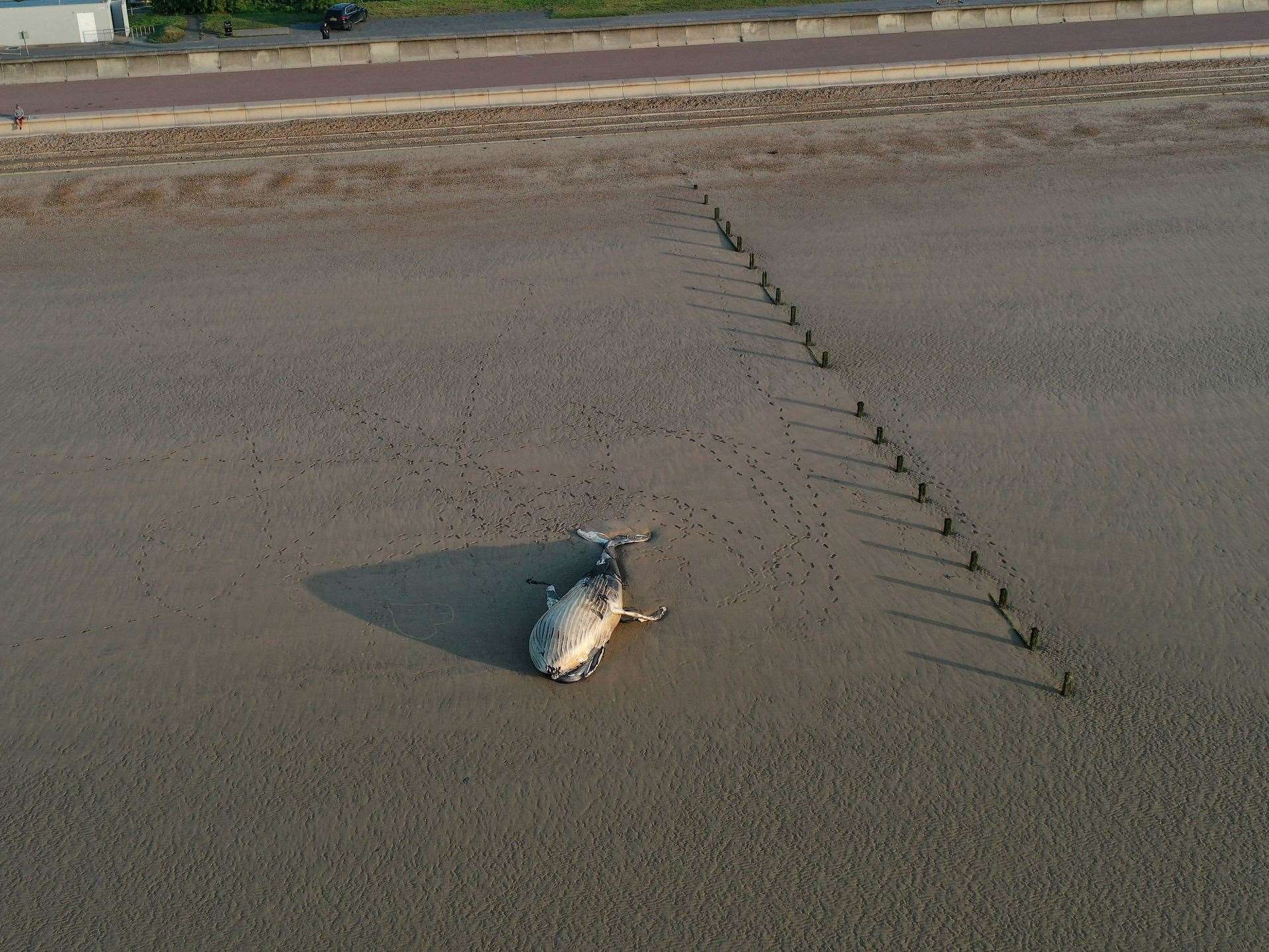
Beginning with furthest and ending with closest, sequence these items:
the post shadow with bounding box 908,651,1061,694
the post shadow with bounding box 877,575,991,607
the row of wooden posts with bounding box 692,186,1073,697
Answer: the post shadow with bounding box 877,575,991,607
the row of wooden posts with bounding box 692,186,1073,697
the post shadow with bounding box 908,651,1061,694

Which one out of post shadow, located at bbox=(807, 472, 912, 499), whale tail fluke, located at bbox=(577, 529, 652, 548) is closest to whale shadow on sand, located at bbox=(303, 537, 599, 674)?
whale tail fluke, located at bbox=(577, 529, 652, 548)

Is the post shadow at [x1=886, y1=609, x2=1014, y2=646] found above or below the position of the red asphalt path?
below

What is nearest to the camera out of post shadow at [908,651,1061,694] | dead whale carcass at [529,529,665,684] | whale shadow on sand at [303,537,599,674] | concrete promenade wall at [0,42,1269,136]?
post shadow at [908,651,1061,694]

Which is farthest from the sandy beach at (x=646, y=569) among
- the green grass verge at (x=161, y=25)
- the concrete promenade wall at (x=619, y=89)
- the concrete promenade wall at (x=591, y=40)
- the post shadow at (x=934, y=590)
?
the green grass verge at (x=161, y=25)

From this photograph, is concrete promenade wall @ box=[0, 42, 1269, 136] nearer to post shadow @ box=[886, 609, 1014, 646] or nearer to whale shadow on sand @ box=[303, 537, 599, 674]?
whale shadow on sand @ box=[303, 537, 599, 674]

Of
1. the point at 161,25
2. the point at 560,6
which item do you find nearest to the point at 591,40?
the point at 560,6

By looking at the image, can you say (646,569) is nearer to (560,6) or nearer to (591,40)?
(591,40)
